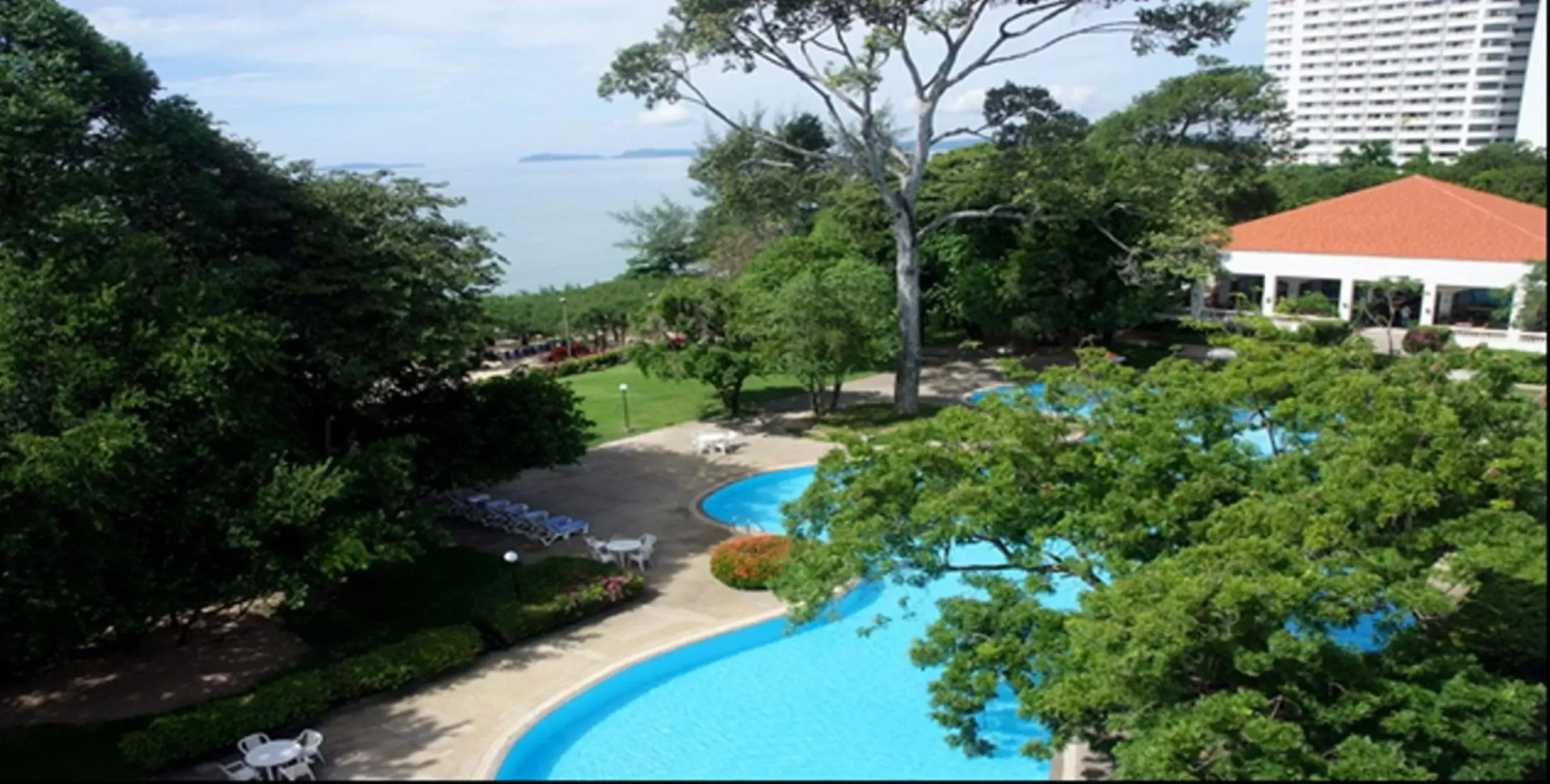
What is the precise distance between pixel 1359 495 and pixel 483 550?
12921 millimetres

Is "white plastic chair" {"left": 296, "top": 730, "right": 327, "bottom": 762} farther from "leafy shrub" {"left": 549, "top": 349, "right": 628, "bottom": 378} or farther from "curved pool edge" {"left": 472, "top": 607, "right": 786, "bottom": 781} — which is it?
"leafy shrub" {"left": 549, "top": 349, "right": 628, "bottom": 378}

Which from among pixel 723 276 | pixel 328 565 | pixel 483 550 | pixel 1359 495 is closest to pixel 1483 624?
pixel 1359 495

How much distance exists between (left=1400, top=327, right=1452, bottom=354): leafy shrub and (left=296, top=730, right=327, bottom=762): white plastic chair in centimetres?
1751

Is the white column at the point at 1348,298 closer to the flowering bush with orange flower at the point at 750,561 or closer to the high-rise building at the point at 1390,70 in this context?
the flowering bush with orange flower at the point at 750,561

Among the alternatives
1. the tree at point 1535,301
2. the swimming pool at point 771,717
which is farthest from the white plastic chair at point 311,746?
the tree at point 1535,301

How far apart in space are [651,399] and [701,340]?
377 centimetres

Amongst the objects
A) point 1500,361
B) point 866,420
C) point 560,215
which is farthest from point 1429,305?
point 560,215

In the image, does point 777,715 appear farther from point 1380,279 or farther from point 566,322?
point 566,322

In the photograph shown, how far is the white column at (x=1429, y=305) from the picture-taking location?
19.4 m

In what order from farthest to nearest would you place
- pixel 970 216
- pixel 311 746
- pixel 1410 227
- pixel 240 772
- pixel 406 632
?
pixel 970 216 < pixel 1410 227 < pixel 406 632 < pixel 311 746 < pixel 240 772

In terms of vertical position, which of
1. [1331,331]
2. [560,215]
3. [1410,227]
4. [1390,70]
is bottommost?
[1331,331]

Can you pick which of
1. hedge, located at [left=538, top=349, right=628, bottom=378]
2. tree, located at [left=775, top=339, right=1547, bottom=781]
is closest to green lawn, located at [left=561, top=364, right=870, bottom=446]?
hedge, located at [left=538, top=349, right=628, bottom=378]

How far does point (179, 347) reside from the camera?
11.3m

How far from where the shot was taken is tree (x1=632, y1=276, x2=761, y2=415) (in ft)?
76.3
